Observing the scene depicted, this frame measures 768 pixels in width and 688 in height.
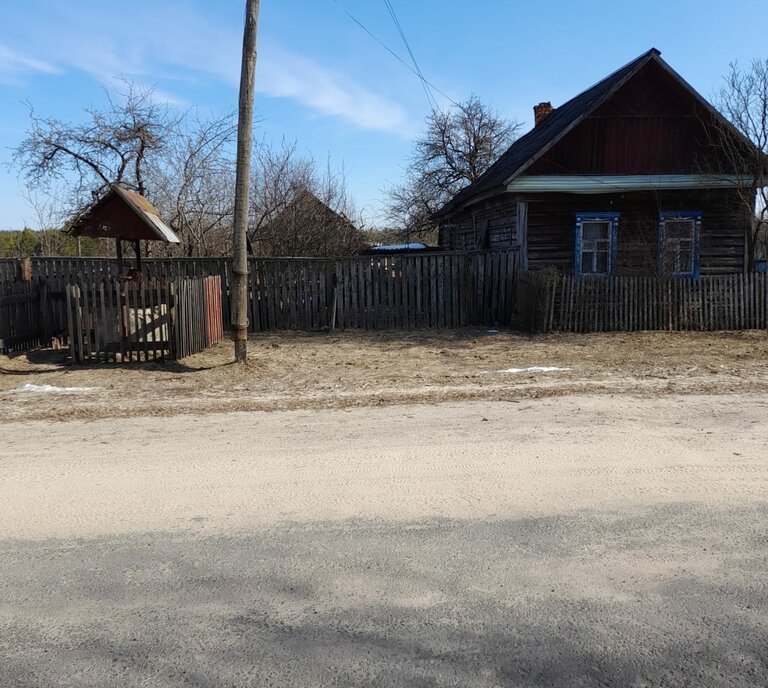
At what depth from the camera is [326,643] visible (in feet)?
9.48

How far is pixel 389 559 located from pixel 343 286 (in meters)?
12.3

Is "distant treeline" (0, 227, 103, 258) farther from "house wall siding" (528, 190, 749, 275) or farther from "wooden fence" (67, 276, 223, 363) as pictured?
"house wall siding" (528, 190, 749, 275)

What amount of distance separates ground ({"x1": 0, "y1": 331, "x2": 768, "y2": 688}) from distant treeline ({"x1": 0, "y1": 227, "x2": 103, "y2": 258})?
21.9 metres

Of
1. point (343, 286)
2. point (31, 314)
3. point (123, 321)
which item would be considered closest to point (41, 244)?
point (31, 314)

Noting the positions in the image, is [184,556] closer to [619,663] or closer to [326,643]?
[326,643]

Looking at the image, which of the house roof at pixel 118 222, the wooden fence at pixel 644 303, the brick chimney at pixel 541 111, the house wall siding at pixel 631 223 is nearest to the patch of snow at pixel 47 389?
the house roof at pixel 118 222

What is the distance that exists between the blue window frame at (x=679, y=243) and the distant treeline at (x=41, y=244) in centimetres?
2072

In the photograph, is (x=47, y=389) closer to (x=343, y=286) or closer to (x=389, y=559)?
(x=389, y=559)

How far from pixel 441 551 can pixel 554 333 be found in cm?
1081

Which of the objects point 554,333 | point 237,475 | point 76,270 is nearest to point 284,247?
point 76,270

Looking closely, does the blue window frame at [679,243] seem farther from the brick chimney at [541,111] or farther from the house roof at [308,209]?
the house roof at [308,209]

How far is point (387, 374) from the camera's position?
987 centimetres

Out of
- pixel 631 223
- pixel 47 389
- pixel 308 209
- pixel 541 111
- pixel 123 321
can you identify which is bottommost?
pixel 47 389

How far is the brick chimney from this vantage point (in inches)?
971
